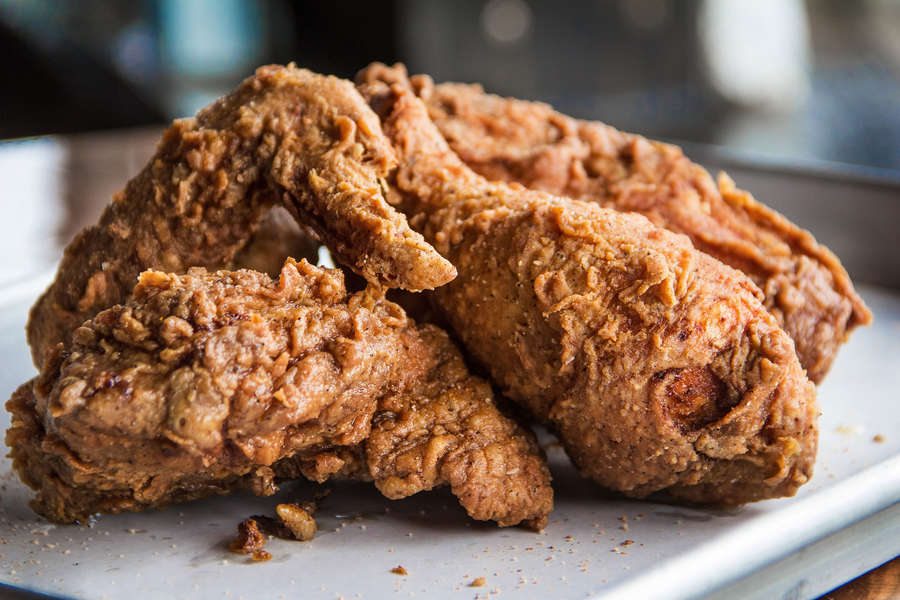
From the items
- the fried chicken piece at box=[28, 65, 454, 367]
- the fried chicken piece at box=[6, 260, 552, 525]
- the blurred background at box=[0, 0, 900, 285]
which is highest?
the fried chicken piece at box=[28, 65, 454, 367]

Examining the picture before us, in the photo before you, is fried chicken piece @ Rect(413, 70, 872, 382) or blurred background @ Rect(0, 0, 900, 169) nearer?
fried chicken piece @ Rect(413, 70, 872, 382)

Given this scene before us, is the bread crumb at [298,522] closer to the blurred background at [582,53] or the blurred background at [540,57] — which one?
the blurred background at [540,57]

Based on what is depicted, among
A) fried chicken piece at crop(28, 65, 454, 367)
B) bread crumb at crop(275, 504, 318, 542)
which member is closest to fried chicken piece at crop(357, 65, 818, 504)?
fried chicken piece at crop(28, 65, 454, 367)

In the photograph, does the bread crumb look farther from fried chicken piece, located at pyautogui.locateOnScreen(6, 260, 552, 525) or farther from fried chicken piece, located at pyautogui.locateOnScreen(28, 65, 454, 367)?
fried chicken piece, located at pyautogui.locateOnScreen(28, 65, 454, 367)

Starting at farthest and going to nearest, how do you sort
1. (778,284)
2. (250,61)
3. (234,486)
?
1. (250,61)
2. (778,284)
3. (234,486)

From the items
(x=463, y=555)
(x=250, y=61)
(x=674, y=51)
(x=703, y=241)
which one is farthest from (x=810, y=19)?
(x=463, y=555)

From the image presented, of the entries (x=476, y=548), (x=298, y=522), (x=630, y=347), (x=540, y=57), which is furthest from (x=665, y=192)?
(x=540, y=57)

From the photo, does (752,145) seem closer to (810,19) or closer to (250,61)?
(810,19)

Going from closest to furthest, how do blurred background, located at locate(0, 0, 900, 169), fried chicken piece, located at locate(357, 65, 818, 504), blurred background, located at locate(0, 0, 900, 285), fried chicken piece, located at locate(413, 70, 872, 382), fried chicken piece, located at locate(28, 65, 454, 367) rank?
fried chicken piece, located at locate(357, 65, 818, 504) < fried chicken piece, located at locate(28, 65, 454, 367) < fried chicken piece, located at locate(413, 70, 872, 382) < blurred background, located at locate(0, 0, 900, 285) < blurred background, located at locate(0, 0, 900, 169)
